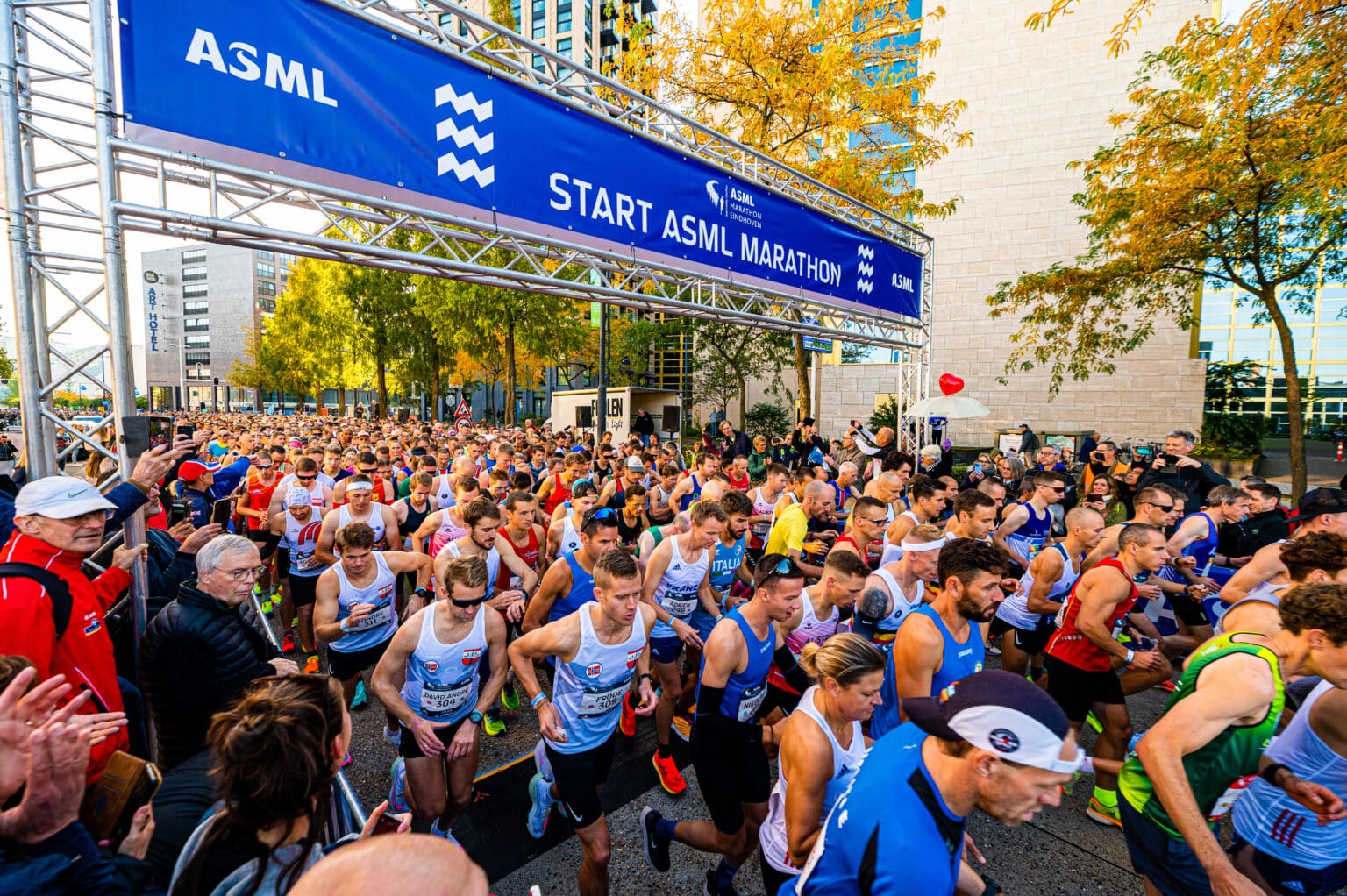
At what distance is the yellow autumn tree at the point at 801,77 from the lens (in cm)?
1272

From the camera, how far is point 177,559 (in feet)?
13.0

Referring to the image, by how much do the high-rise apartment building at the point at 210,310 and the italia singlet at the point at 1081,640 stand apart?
88546 millimetres

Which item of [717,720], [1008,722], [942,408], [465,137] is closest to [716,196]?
[465,137]

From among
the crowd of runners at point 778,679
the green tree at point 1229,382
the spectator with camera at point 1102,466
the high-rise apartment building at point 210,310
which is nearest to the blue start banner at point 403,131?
the crowd of runners at point 778,679

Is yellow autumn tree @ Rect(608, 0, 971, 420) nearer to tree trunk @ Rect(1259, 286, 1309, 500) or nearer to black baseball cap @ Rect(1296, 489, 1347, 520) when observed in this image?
tree trunk @ Rect(1259, 286, 1309, 500)

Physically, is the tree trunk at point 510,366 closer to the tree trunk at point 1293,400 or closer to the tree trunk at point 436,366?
the tree trunk at point 436,366

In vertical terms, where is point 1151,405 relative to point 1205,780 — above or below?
above

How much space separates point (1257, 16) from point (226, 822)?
11794mm

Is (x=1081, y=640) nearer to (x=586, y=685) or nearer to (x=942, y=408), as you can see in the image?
(x=586, y=685)

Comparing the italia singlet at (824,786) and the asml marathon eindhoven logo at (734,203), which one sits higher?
the asml marathon eindhoven logo at (734,203)

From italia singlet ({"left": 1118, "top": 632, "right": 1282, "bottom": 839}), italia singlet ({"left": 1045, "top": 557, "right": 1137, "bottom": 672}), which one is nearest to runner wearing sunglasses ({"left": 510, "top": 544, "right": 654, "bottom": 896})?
italia singlet ({"left": 1118, "top": 632, "right": 1282, "bottom": 839})

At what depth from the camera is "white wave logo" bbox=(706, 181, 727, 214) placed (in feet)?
25.1

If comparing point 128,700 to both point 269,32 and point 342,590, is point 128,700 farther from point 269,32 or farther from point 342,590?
point 269,32

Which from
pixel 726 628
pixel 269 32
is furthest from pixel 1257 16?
pixel 269 32
